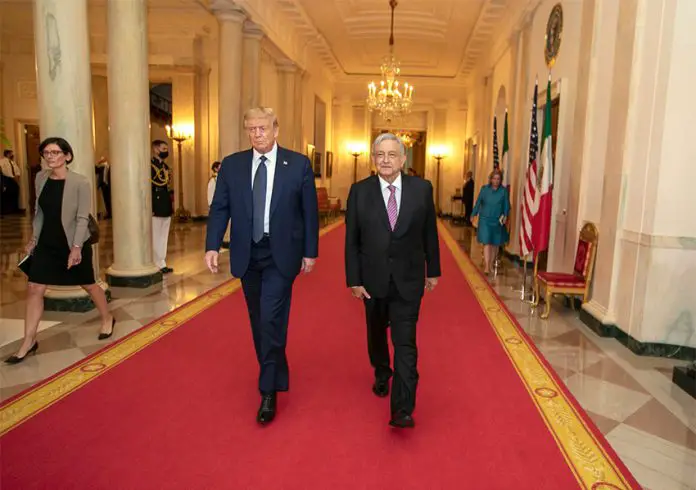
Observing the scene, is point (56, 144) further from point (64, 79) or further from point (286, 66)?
point (286, 66)

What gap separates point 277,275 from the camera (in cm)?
308

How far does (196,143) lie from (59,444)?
42.8 feet

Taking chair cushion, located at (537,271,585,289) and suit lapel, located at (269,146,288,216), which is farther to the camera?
chair cushion, located at (537,271,585,289)

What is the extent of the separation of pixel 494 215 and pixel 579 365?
4071 millimetres

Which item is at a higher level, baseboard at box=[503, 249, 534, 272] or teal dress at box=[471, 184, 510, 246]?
teal dress at box=[471, 184, 510, 246]

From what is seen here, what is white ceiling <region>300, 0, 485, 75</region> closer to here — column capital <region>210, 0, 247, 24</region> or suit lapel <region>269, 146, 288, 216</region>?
column capital <region>210, 0, 247, 24</region>

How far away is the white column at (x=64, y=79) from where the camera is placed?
16.6ft

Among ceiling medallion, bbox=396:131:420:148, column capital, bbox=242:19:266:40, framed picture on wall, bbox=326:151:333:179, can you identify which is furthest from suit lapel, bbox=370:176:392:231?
ceiling medallion, bbox=396:131:420:148

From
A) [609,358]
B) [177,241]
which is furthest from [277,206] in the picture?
[177,241]

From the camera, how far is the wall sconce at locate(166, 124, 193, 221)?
1466 centimetres

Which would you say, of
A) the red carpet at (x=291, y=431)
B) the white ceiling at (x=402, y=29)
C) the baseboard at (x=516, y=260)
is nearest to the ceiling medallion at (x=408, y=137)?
the white ceiling at (x=402, y=29)

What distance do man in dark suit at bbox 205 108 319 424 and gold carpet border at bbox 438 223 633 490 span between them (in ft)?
5.33

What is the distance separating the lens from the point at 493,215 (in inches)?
315

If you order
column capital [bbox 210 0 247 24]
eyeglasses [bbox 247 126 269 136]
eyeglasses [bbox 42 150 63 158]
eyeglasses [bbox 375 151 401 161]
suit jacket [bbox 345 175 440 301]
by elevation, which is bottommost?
suit jacket [bbox 345 175 440 301]
